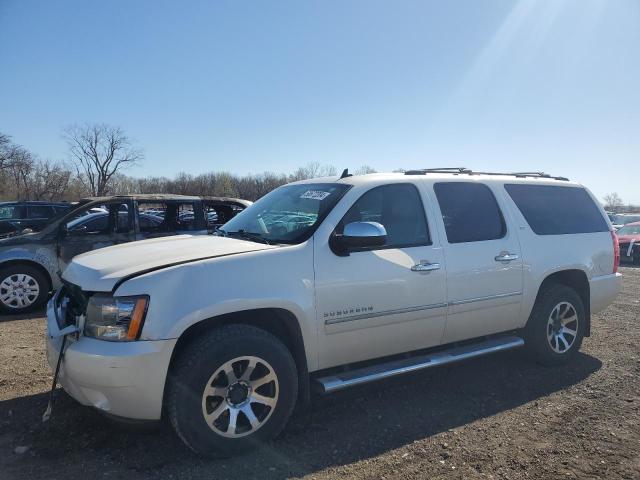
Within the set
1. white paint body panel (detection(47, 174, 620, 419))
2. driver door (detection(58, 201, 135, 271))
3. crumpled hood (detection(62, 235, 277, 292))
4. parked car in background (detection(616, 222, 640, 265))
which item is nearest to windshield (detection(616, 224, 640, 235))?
parked car in background (detection(616, 222, 640, 265))

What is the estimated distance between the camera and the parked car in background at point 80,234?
22.9ft

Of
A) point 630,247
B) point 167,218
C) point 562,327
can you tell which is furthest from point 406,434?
point 630,247

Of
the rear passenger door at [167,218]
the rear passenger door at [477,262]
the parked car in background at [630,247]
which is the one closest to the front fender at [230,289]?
the rear passenger door at [477,262]

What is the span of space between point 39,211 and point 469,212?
14657 mm

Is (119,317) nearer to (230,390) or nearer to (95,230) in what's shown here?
(230,390)

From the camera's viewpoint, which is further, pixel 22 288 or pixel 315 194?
pixel 22 288

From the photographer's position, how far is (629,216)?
20.8 m

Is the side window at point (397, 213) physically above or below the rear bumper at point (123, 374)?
above

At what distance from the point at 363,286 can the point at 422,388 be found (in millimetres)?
1472

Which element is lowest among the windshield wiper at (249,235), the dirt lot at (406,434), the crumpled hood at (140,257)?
the dirt lot at (406,434)

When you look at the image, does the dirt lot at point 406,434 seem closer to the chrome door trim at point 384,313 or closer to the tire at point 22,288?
the chrome door trim at point 384,313

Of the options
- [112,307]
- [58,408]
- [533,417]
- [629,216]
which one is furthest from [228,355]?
[629,216]

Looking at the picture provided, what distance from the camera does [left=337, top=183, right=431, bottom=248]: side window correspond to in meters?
3.76

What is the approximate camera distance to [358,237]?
→ 329 centimetres
